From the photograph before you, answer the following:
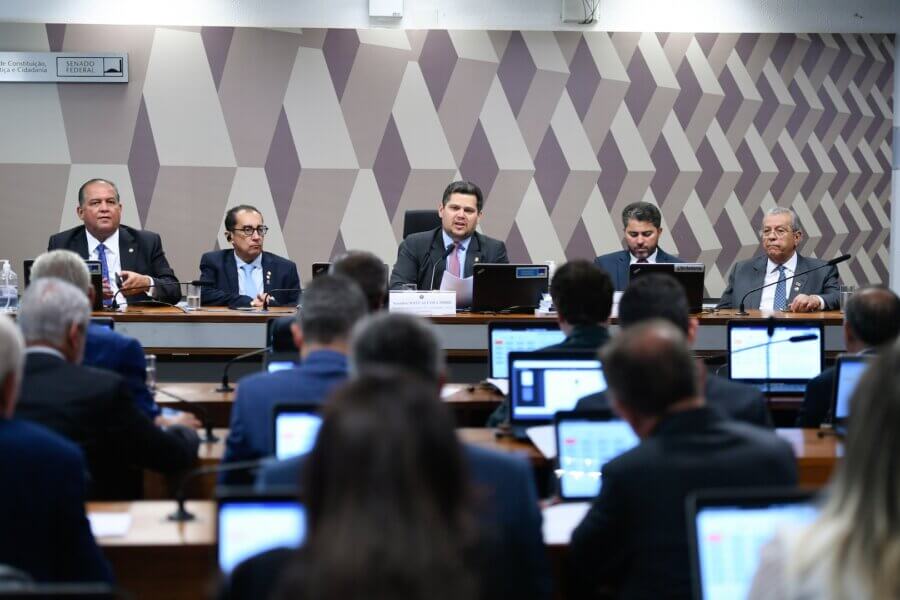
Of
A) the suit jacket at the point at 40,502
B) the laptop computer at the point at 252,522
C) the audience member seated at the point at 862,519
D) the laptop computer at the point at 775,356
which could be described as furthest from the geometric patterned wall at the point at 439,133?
the audience member seated at the point at 862,519

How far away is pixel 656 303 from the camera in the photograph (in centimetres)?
318

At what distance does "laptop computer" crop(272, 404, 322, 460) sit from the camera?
2.53 meters

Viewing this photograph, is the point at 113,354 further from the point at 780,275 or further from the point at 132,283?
the point at 780,275

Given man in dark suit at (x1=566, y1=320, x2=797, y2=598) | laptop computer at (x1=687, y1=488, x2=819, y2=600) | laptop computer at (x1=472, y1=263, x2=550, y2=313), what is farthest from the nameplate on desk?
laptop computer at (x1=687, y1=488, x2=819, y2=600)

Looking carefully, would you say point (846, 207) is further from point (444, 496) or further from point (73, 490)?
point (444, 496)

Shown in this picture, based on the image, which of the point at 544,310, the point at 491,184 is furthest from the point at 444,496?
the point at 491,184

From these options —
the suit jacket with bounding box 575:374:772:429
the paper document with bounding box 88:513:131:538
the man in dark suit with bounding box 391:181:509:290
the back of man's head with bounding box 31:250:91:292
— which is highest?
the man in dark suit with bounding box 391:181:509:290

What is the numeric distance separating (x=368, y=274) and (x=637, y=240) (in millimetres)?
3009

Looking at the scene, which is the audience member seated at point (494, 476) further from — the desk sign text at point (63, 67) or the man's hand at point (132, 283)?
the desk sign text at point (63, 67)

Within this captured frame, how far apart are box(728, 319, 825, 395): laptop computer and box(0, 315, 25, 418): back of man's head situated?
3.14m

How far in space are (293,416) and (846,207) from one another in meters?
6.57

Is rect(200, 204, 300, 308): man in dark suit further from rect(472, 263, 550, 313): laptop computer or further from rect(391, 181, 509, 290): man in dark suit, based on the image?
rect(472, 263, 550, 313): laptop computer

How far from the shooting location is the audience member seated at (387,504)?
958mm

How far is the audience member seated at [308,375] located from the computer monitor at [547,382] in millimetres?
744
